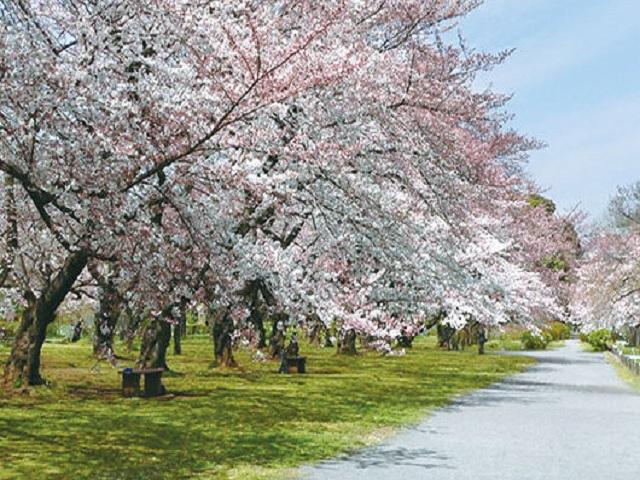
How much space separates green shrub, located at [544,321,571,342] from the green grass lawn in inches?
1647

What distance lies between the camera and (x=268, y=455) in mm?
10367

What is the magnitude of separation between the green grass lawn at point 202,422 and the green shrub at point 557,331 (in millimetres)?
41825

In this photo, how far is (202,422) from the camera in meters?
13.7

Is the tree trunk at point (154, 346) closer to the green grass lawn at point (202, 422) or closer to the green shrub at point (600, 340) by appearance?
the green grass lawn at point (202, 422)

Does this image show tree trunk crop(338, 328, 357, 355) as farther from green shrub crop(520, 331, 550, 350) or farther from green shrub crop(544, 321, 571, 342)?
green shrub crop(544, 321, 571, 342)

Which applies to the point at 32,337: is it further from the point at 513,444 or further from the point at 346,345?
the point at 346,345

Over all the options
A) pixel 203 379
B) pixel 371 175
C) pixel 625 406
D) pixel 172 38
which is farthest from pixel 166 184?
pixel 203 379


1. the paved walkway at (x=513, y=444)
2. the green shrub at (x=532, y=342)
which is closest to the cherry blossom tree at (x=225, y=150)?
the paved walkway at (x=513, y=444)

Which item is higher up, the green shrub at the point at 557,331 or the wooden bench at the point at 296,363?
the green shrub at the point at 557,331

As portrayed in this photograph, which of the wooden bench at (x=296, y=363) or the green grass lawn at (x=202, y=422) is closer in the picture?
the green grass lawn at (x=202, y=422)

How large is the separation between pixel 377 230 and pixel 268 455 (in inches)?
205

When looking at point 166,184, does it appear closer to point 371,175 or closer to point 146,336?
point 371,175

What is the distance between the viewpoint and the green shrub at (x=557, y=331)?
65287 millimetres

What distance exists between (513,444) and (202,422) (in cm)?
518
